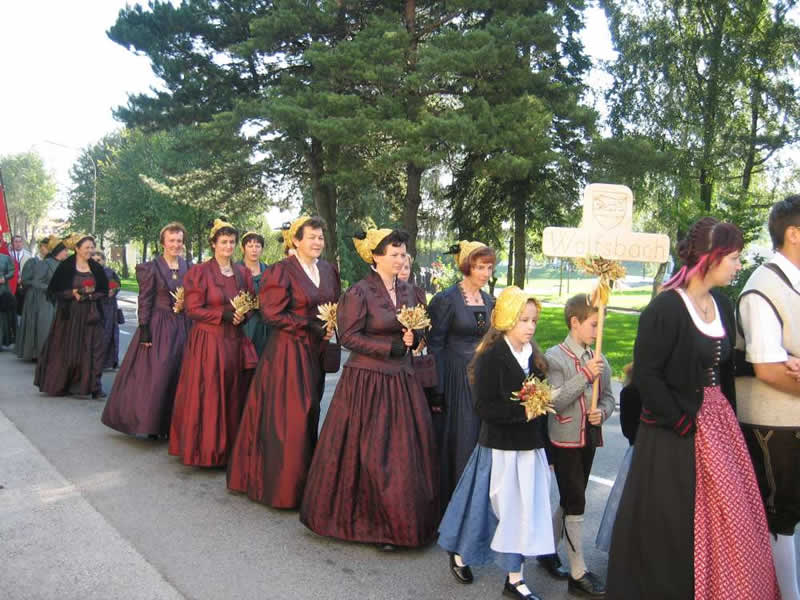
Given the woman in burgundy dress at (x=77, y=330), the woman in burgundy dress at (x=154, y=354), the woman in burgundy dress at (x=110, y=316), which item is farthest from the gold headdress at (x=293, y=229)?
the woman in burgundy dress at (x=110, y=316)

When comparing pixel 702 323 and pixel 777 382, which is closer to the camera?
pixel 702 323

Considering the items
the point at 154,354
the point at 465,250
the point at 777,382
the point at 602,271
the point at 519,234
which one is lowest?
the point at 154,354

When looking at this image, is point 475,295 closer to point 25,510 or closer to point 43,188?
point 25,510

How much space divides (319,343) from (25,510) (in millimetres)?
2284

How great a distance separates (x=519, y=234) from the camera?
Answer: 2431 centimetres

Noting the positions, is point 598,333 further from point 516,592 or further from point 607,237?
point 516,592

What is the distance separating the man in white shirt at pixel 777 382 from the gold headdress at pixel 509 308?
3.40 feet

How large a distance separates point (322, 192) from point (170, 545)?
20.4 meters

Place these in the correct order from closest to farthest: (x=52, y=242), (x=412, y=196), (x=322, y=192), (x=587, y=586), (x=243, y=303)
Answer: (x=587, y=586), (x=243, y=303), (x=52, y=242), (x=412, y=196), (x=322, y=192)

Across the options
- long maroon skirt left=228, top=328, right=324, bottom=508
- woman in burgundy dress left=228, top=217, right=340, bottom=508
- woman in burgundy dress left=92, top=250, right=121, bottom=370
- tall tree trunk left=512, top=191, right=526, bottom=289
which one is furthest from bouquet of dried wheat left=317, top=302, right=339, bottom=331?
tall tree trunk left=512, top=191, right=526, bottom=289

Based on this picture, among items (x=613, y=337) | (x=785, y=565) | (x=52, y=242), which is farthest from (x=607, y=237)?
(x=613, y=337)

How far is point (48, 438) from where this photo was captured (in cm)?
737

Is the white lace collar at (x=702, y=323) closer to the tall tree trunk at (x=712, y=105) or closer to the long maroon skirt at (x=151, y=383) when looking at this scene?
the long maroon skirt at (x=151, y=383)

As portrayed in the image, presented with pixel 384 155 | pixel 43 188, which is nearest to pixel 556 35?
pixel 384 155
